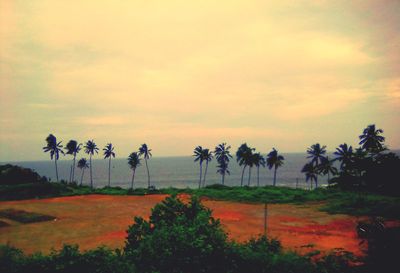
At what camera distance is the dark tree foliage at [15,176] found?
66.1 m

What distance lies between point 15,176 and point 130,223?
150 feet

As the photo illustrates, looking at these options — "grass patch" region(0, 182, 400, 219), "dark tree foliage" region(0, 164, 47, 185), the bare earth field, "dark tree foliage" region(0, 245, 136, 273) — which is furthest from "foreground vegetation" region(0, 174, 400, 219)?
"dark tree foliage" region(0, 245, 136, 273)

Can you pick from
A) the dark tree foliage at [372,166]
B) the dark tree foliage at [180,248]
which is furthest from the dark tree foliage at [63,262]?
the dark tree foliage at [372,166]

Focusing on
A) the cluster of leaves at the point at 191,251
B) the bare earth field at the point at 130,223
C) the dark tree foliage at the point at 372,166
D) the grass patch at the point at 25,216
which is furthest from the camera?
the dark tree foliage at the point at 372,166

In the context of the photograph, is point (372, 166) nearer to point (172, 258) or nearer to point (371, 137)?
point (371, 137)

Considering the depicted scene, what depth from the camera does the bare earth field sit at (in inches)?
1027

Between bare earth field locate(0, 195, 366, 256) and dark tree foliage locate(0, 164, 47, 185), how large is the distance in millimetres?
17588

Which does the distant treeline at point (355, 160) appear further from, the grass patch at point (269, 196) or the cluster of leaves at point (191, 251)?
the cluster of leaves at point (191, 251)

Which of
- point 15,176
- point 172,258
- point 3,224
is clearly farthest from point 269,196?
point 15,176

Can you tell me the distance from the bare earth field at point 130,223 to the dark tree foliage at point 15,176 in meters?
17.6

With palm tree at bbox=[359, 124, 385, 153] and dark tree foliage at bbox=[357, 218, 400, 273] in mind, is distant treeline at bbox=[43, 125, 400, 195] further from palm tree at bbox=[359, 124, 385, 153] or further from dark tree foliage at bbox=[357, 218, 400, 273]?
dark tree foliage at bbox=[357, 218, 400, 273]

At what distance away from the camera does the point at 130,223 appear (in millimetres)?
34344

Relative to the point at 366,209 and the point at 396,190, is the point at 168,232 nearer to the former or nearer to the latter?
the point at 366,209

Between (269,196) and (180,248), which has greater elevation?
(180,248)
